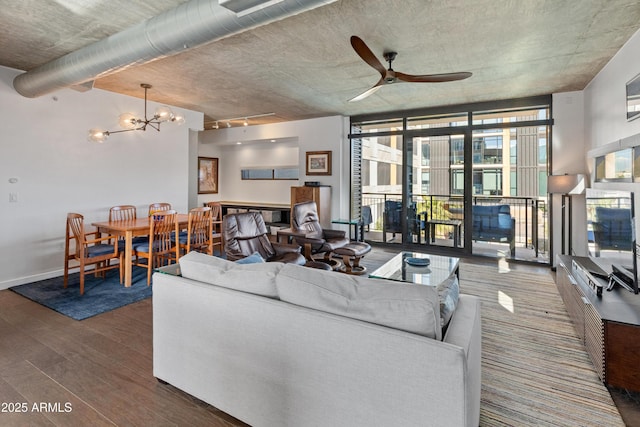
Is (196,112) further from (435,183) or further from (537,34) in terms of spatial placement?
(537,34)

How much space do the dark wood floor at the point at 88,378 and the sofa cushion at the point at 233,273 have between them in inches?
28.8

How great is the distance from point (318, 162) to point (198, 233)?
9.95 ft

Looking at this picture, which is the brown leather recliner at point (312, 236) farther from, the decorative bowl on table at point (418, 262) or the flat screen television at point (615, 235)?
the flat screen television at point (615, 235)

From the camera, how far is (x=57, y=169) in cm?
446

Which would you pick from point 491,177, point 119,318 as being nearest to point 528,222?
point 491,177

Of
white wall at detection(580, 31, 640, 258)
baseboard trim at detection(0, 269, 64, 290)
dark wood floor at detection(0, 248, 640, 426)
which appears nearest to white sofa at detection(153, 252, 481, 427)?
dark wood floor at detection(0, 248, 640, 426)

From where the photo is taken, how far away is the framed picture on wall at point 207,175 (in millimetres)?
8500

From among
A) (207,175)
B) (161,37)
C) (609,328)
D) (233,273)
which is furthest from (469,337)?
(207,175)

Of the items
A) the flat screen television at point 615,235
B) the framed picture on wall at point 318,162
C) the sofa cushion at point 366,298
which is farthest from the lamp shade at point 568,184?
the sofa cushion at point 366,298

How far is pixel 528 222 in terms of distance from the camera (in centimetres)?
561

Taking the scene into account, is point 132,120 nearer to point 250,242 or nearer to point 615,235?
point 250,242

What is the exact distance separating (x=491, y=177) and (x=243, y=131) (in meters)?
5.38

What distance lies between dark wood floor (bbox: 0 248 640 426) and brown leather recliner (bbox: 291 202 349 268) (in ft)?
6.68

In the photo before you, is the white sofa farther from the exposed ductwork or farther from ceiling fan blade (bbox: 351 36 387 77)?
ceiling fan blade (bbox: 351 36 387 77)
